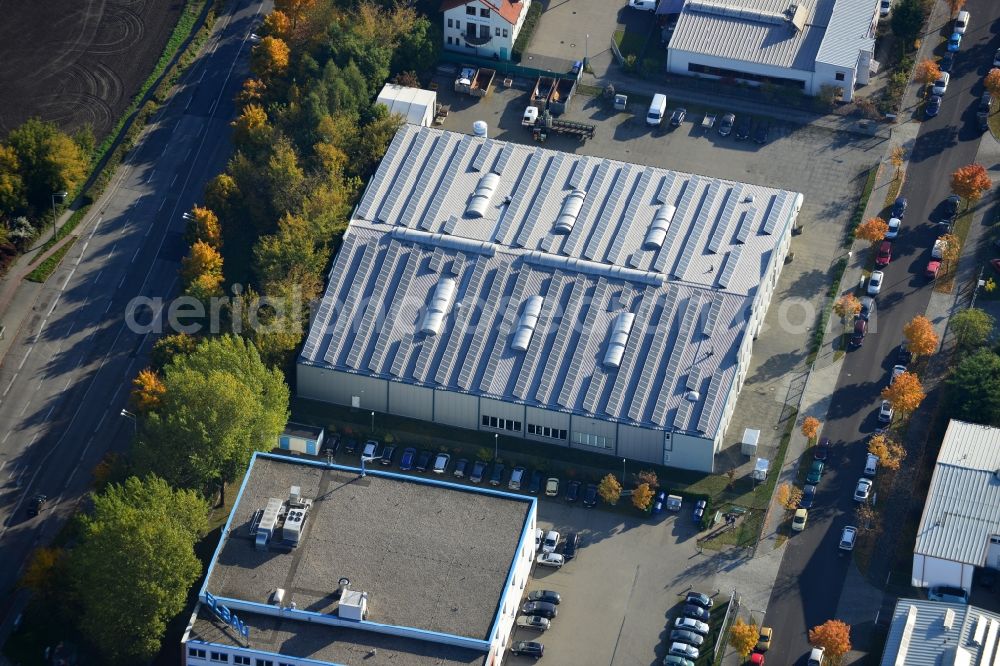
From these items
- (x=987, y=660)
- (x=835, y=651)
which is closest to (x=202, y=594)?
(x=835, y=651)

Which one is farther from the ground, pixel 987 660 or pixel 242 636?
pixel 987 660

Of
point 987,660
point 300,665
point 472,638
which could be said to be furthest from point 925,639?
point 300,665

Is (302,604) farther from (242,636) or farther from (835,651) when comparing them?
(835,651)

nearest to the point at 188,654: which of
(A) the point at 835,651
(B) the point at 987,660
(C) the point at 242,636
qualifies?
(C) the point at 242,636

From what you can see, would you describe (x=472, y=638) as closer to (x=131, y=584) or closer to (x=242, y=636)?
(x=242, y=636)

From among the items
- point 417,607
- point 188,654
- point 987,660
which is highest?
point 987,660

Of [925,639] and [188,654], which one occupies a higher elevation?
[925,639]

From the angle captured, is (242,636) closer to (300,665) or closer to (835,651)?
(300,665)
